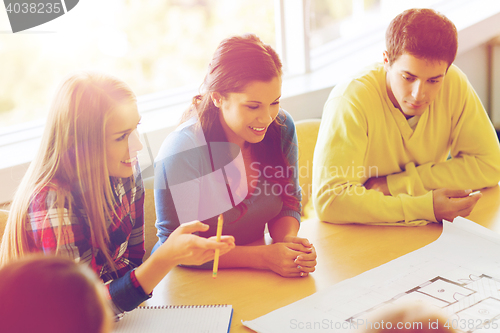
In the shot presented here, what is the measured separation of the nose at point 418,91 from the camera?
1.22 metres

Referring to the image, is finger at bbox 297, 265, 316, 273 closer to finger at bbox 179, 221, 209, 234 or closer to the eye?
finger at bbox 179, 221, 209, 234

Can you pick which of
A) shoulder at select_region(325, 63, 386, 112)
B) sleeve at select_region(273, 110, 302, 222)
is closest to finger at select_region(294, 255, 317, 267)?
sleeve at select_region(273, 110, 302, 222)

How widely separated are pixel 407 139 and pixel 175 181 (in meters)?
0.75

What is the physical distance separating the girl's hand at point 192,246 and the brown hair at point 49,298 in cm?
35

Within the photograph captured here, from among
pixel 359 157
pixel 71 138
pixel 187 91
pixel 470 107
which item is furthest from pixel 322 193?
pixel 187 91

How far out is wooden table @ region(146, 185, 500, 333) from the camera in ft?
2.80

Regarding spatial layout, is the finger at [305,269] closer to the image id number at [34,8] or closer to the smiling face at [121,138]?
the smiling face at [121,138]

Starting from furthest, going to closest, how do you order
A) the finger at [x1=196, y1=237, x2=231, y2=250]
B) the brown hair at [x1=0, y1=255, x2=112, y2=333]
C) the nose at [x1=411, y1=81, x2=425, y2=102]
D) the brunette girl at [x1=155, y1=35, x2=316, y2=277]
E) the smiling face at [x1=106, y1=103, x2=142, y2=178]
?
1. the nose at [x1=411, y1=81, x2=425, y2=102]
2. the brunette girl at [x1=155, y1=35, x2=316, y2=277]
3. the smiling face at [x1=106, y1=103, x2=142, y2=178]
4. the finger at [x1=196, y1=237, x2=231, y2=250]
5. the brown hair at [x1=0, y1=255, x2=112, y2=333]

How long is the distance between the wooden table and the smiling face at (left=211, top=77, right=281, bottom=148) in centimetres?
31

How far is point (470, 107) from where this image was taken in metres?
1.39

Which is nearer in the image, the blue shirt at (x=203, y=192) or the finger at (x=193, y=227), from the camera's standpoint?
the finger at (x=193, y=227)

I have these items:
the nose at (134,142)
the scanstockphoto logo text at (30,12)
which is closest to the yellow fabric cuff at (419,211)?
the nose at (134,142)

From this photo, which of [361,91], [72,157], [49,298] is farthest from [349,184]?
[49,298]

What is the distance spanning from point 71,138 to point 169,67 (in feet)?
4.58
